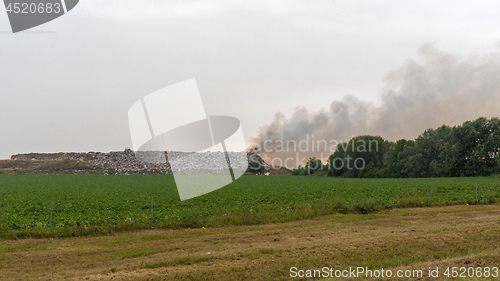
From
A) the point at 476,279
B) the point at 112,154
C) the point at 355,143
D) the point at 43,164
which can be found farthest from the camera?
the point at 112,154

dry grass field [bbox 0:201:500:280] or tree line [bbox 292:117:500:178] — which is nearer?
dry grass field [bbox 0:201:500:280]

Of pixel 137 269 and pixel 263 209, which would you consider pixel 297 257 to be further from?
pixel 263 209

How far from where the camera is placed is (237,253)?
38.2 ft

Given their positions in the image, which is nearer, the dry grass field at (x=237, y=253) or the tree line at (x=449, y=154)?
the dry grass field at (x=237, y=253)

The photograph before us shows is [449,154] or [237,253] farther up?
[237,253]

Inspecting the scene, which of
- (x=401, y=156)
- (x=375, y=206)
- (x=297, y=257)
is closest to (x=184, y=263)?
(x=297, y=257)

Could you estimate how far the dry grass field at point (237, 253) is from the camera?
10.1 meters

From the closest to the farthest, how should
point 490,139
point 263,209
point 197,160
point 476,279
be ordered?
point 476,279 → point 263,209 → point 490,139 → point 197,160

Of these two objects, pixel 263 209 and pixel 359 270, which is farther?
pixel 263 209

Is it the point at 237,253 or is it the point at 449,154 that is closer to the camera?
the point at 237,253

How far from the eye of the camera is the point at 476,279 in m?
8.69

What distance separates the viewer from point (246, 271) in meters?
10.0

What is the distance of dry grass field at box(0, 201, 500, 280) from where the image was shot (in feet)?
33.2

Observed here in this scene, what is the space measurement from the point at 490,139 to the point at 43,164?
493ft
